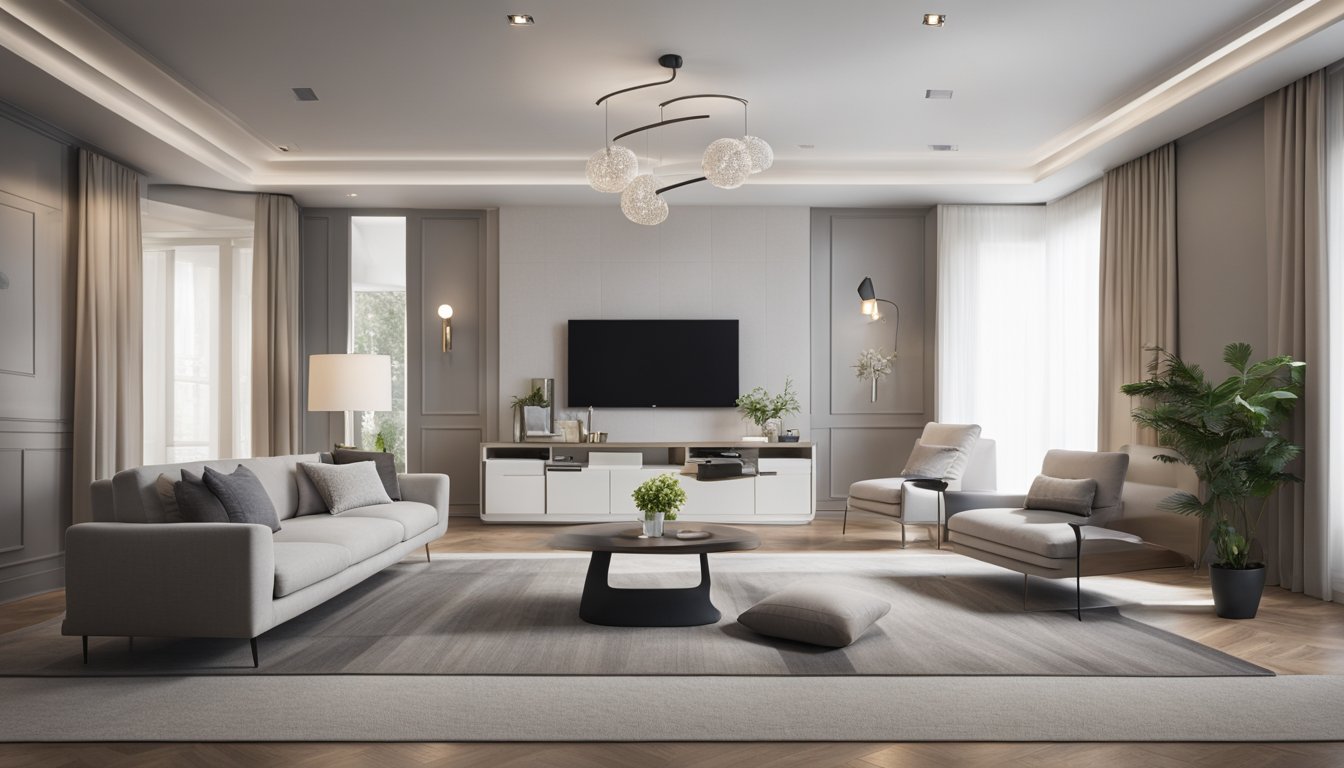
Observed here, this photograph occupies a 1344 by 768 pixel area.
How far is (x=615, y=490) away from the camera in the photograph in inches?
292

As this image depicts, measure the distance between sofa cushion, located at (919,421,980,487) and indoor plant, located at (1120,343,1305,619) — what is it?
5.98ft

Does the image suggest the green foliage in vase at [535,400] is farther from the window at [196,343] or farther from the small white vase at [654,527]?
the small white vase at [654,527]

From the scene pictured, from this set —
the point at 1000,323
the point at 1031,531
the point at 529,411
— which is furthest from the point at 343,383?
the point at 1000,323

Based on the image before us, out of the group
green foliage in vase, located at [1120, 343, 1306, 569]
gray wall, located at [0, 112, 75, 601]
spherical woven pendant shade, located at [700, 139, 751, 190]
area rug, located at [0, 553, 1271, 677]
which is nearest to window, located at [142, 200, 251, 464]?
gray wall, located at [0, 112, 75, 601]

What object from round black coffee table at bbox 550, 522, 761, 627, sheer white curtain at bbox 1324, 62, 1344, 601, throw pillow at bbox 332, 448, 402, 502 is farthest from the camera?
throw pillow at bbox 332, 448, 402, 502

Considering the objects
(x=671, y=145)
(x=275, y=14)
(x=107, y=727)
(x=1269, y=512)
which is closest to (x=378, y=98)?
(x=275, y=14)

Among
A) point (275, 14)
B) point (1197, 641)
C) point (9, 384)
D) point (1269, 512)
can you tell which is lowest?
point (1197, 641)

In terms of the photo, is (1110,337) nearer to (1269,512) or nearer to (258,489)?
(1269,512)

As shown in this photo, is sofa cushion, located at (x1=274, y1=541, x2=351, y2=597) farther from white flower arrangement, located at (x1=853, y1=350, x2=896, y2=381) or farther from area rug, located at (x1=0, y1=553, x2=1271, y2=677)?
white flower arrangement, located at (x1=853, y1=350, x2=896, y2=381)

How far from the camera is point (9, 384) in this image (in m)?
4.97

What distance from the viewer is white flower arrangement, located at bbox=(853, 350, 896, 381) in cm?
798

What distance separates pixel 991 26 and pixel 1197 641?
3045 millimetres

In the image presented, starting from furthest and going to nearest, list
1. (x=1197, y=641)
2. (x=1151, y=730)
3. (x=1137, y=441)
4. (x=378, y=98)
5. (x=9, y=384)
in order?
(x=1137, y=441)
(x=378, y=98)
(x=9, y=384)
(x=1197, y=641)
(x=1151, y=730)

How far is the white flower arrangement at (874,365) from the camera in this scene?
7984mm
